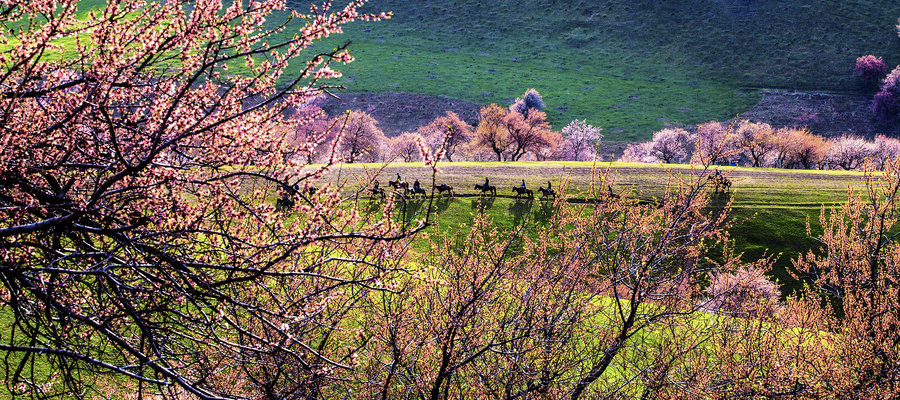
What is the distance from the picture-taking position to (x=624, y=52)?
137 meters

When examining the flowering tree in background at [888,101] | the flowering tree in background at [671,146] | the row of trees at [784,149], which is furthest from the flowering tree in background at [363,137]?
the flowering tree in background at [888,101]

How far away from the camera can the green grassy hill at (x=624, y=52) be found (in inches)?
4648

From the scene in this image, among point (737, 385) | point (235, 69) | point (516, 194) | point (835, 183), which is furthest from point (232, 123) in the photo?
point (235, 69)

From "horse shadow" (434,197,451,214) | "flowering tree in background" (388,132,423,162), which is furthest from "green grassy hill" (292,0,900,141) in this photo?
"horse shadow" (434,197,451,214)

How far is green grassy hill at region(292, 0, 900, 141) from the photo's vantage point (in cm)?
11806

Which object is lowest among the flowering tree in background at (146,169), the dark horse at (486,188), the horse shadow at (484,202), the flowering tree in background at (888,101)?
the horse shadow at (484,202)

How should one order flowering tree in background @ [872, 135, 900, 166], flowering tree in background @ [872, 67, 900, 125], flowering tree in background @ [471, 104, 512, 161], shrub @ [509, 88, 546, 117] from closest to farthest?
1. flowering tree in background @ [471, 104, 512, 161]
2. flowering tree in background @ [872, 135, 900, 166]
3. flowering tree in background @ [872, 67, 900, 125]
4. shrub @ [509, 88, 546, 117]

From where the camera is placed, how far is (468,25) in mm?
148000

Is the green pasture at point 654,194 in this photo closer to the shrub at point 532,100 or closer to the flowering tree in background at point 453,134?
the flowering tree in background at point 453,134

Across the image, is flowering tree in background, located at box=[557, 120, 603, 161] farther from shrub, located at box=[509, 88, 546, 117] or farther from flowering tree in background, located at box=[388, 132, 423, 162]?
flowering tree in background, located at box=[388, 132, 423, 162]

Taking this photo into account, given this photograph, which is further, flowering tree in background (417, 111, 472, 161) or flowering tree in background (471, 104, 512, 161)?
flowering tree in background (417, 111, 472, 161)

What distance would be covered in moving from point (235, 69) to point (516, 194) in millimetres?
79304

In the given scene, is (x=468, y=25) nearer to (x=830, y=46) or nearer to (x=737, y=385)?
(x=830, y=46)

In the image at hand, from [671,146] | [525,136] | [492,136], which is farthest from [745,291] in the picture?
[671,146]
